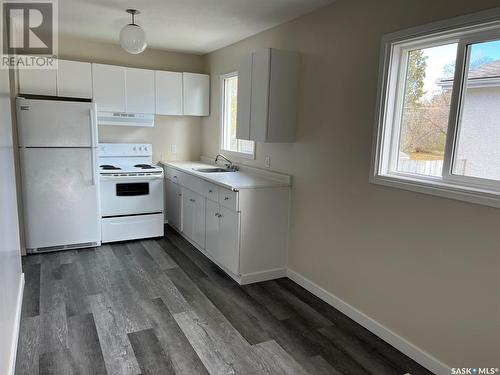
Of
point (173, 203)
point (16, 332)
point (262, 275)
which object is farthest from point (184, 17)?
point (16, 332)

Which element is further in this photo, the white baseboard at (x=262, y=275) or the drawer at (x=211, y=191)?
the drawer at (x=211, y=191)

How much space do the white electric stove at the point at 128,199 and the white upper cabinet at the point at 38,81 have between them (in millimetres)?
863

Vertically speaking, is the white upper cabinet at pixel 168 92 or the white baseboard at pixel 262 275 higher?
the white upper cabinet at pixel 168 92

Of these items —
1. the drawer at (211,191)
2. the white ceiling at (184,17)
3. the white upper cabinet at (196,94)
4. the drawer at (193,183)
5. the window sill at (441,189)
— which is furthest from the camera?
the white upper cabinet at (196,94)

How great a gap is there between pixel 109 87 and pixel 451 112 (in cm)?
373

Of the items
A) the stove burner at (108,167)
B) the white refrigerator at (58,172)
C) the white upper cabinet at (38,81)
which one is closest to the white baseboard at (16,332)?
the white refrigerator at (58,172)

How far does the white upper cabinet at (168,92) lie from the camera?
475 centimetres

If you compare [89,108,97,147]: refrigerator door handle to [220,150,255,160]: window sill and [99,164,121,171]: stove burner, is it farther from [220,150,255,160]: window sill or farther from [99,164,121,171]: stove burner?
[220,150,255,160]: window sill

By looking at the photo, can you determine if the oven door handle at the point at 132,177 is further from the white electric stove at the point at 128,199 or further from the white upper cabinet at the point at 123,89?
the white upper cabinet at the point at 123,89

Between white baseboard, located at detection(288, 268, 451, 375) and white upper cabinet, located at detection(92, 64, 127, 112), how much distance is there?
2.96m

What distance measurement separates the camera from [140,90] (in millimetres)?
4637

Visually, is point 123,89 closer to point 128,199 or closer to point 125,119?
point 125,119

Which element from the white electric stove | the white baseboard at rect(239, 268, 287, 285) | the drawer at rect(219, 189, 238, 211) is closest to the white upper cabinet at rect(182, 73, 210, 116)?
the white electric stove

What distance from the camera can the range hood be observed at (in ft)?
14.8
